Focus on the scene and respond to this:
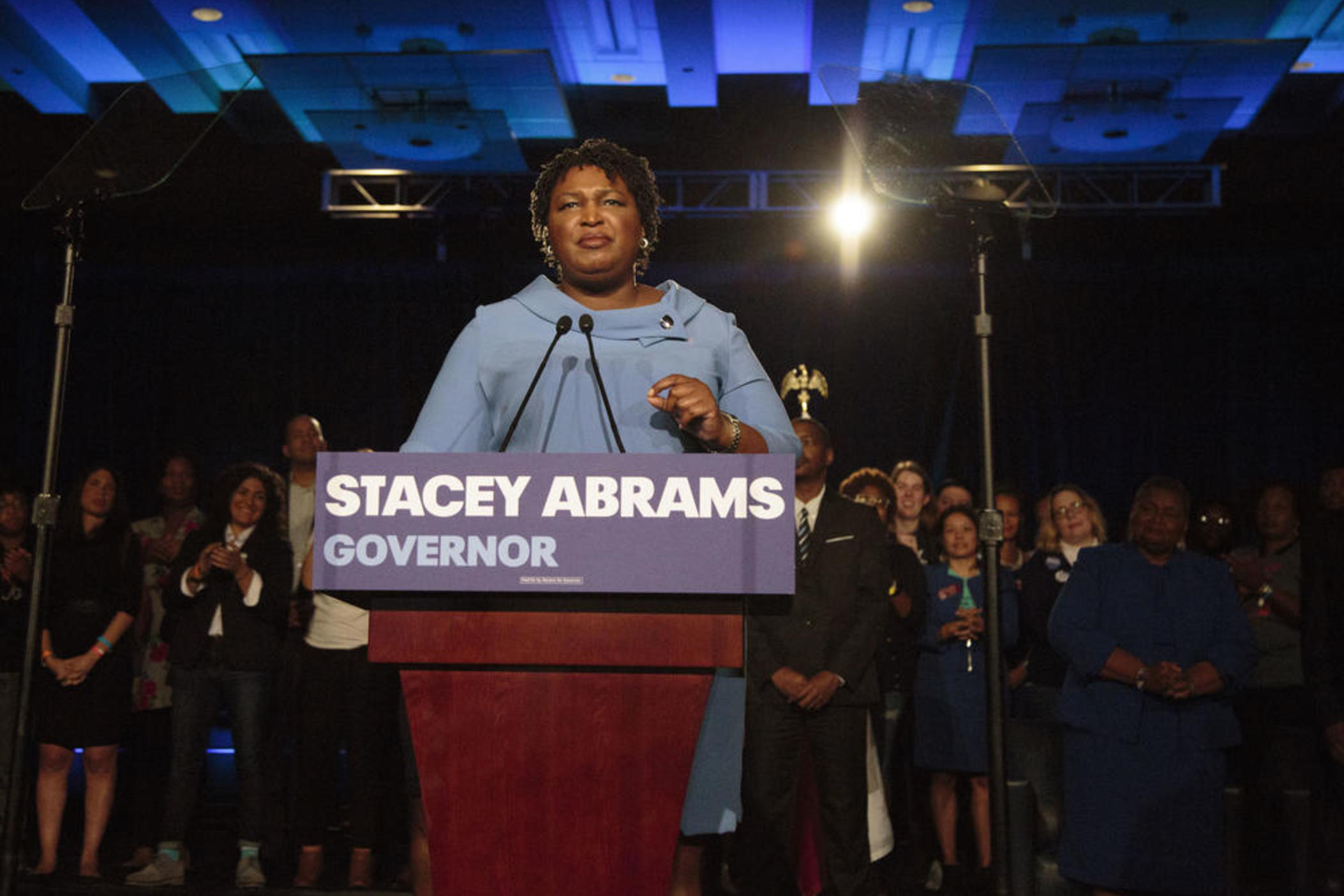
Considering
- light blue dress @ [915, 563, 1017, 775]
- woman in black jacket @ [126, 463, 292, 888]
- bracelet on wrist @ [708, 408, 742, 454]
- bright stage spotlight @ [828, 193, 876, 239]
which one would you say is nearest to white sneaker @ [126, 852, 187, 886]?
woman in black jacket @ [126, 463, 292, 888]

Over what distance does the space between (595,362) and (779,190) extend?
666 cm

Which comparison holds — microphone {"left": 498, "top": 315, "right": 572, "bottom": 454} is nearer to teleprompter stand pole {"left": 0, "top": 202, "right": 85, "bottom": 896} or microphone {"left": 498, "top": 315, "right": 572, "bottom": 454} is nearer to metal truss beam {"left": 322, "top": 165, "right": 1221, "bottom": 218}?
teleprompter stand pole {"left": 0, "top": 202, "right": 85, "bottom": 896}

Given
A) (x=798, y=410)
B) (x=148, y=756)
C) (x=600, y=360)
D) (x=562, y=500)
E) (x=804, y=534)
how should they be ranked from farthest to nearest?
(x=798, y=410), (x=148, y=756), (x=804, y=534), (x=600, y=360), (x=562, y=500)

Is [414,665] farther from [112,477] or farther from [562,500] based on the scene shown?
[112,477]

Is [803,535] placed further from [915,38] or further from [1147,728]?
[915,38]

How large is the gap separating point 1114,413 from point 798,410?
245 cm

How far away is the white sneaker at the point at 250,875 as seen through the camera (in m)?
4.22

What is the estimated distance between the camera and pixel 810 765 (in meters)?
4.09

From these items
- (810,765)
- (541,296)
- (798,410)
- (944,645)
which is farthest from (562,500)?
(798,410)

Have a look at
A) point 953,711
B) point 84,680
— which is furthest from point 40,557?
point 953,711

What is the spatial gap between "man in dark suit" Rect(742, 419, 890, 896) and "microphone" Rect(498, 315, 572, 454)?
224 centimetres

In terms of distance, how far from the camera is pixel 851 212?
7.42m

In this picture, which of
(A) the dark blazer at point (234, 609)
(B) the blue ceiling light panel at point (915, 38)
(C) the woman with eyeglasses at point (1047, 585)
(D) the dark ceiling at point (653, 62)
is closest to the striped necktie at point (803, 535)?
(C) the woman with eyeglasses at point (1047, 585)

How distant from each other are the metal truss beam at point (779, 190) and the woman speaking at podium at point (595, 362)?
5.51 meters
